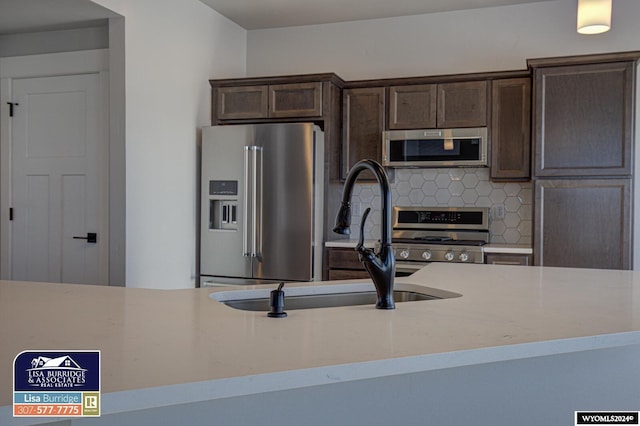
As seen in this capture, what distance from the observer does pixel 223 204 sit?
4316mm

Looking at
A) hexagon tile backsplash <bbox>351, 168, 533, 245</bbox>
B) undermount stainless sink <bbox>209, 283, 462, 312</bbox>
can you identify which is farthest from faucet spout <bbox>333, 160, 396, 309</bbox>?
hexagon tile backsplash <bbox>351, 168, 533, 245</bbox>

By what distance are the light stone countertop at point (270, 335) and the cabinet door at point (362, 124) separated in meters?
2.68

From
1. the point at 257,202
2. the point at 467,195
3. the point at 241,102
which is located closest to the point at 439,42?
the point at 467,195

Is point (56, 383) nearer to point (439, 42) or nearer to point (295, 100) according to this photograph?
point (295, 100)

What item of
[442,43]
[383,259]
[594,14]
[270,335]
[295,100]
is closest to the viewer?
[270,335]

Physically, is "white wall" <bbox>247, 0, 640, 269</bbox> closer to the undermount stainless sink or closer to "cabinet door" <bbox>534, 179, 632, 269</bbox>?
"cabinet door" <bbox>534, 179, 632, 269</bbox>

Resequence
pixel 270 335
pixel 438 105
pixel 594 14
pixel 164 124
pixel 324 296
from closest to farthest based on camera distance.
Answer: pixel 270 335, pixel 324 296, pixel 594 14, pixel 164 124, pixel 438 105

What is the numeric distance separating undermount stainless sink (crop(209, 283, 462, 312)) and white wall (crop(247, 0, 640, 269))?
2833 mm

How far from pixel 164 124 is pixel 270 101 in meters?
0.86

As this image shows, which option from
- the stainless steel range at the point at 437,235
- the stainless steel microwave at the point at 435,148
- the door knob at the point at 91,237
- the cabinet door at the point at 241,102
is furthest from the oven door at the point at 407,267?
the door knob at the point at 91,237

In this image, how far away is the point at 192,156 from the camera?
14.3 ft

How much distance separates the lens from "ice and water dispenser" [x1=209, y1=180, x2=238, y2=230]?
4.24 meters

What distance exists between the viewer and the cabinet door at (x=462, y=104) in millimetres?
4141

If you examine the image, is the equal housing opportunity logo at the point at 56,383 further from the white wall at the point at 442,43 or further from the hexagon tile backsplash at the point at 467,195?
the white wall at the point at 442,43
